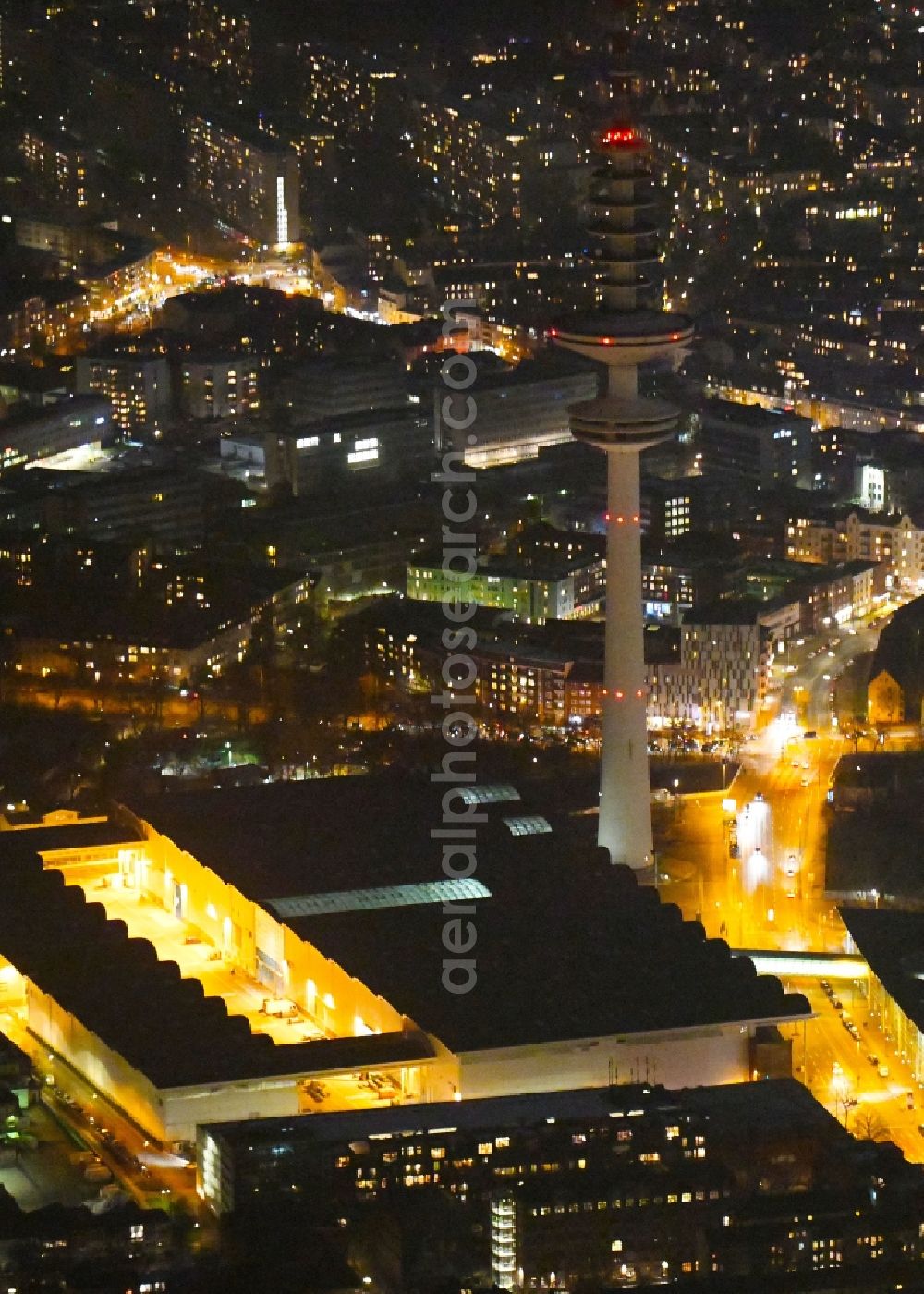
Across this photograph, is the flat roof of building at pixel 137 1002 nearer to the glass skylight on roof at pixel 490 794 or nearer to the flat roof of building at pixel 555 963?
the flat roof of building at pixel 555 963

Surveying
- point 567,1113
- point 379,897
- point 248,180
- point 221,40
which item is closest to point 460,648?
point 379,897

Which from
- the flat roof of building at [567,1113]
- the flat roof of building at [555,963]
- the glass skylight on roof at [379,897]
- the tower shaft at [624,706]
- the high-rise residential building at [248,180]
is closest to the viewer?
the flat roof of building at [567,1113]

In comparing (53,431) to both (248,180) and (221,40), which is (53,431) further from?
(221,40)

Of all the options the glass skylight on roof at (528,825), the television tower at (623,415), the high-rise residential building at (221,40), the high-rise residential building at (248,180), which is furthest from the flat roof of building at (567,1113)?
the high-rise residential building at (221,40)

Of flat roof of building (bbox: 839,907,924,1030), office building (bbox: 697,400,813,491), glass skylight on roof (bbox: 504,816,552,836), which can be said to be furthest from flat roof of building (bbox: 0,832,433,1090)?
office building (bbox: 697,400,813,491)

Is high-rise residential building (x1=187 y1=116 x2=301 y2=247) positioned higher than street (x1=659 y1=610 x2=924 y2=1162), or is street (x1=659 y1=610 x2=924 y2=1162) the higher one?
street (x1=659 y1=610 x2=924 y2=1162)

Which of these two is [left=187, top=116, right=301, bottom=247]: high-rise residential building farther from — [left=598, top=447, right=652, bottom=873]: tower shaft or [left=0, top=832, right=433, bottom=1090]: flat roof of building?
[left=0, top=832, right=433, bottom=1090]: flat roof of building

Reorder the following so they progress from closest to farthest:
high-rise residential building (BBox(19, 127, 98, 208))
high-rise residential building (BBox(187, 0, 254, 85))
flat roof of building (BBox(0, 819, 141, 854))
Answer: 1. flat roof of building (BBox(0, 819, 141, 854))
2. high-rise residential building (BBox(19, 127, 98, 208))
3. high-rise residential building (BBox(187, 0, 254, 85))
